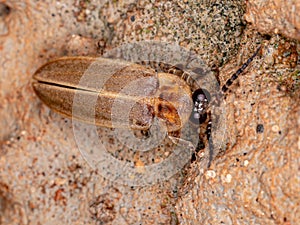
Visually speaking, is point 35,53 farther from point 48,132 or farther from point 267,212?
point 267,212

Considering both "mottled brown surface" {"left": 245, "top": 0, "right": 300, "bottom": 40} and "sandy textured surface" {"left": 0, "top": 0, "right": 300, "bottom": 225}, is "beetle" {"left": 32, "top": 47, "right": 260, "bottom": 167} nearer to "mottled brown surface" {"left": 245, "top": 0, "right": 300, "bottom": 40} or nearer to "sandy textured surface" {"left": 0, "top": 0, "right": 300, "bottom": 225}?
"sandy textured surface" {"left": 0, "top": 0, "right": 300, "bottom": 225}

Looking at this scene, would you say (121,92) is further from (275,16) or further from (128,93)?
(275,16)

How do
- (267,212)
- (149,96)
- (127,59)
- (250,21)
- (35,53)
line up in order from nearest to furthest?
(267,212) → (250,21) → (149,96) → (127,59) → (35,53)

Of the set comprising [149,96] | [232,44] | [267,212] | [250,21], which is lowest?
[267,212]

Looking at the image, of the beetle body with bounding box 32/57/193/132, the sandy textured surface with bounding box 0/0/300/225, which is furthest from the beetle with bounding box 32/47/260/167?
the sandy textured surface with bounding box 0/0/300/225

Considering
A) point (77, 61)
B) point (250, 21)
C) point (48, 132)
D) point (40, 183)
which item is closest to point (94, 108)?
point (77, 61)
